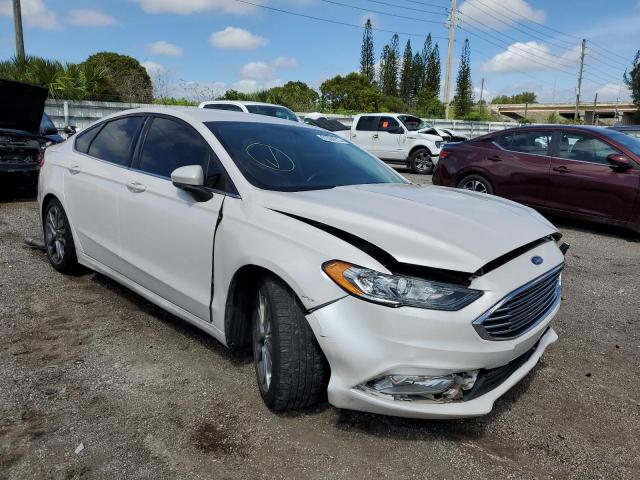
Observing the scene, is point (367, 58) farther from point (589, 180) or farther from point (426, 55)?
point (589, 180)

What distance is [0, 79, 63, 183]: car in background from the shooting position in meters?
7.93

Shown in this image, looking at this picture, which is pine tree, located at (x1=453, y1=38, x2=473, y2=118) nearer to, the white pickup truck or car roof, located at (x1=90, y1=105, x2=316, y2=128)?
the white pickup truck

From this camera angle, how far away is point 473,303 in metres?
2.31

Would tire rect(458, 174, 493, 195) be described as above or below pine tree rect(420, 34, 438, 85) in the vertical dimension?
below

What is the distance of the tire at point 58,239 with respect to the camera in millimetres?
4602

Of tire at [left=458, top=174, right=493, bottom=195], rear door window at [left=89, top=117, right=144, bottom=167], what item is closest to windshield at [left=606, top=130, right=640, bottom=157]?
tire at [left=458, top=174, right=493, bottom=195]

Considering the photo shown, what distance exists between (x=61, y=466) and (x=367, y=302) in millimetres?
1530

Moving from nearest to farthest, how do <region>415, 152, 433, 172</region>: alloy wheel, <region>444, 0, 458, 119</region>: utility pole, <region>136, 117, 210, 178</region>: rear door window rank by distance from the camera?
<region>136, 117, 210, 178</region>: rear door window, <region>415, 152, 433, 172</region>: alloy wheel, <region>444, 0, 458, 119</region>: utility pole

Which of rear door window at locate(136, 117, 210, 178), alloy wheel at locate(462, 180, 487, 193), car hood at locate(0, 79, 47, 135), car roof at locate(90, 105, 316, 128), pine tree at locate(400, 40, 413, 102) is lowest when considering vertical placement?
alloy wheel at locate(462, 180, 487, 193)

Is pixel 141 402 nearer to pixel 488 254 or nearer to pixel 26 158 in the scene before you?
pixel 488 254

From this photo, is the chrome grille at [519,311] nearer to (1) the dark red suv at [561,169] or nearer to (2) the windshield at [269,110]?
(1) the dark red suv at [561,169]

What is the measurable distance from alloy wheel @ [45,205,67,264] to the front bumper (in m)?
3.20

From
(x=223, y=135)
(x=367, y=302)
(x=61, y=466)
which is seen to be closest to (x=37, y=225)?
(x=223, y=135)

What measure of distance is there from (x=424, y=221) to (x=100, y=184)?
2.63 metres
